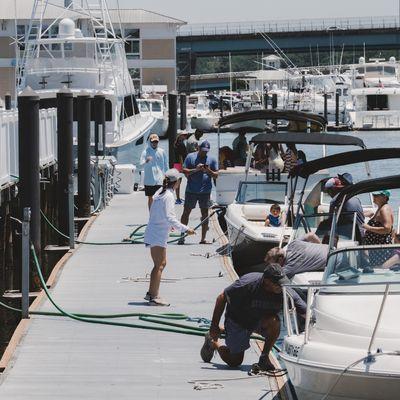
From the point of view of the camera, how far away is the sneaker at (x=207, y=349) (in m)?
12.3

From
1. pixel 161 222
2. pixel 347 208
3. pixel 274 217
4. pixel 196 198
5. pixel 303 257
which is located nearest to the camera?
pixel 303 257

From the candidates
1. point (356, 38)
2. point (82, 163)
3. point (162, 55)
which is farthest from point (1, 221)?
point (356, 38)

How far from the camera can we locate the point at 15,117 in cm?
2784

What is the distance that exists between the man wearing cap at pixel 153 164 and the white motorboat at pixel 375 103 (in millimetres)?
57211

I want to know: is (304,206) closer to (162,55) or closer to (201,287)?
(201,287)

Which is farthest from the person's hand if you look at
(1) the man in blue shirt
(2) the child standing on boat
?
(1) the man in blue shirt

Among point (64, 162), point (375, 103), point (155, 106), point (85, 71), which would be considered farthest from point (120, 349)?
point (375, 103)

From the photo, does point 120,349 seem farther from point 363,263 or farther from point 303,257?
point 363,263

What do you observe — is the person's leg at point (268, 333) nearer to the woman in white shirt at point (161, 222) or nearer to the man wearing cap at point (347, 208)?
the man wearing cap at point (347, 208)

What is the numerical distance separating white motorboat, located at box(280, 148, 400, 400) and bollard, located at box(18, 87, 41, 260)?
792 cm

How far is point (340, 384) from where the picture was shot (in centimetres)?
996

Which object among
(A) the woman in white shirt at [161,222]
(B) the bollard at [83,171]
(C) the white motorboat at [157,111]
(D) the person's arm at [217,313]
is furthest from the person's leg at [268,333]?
(C) the white motorboat at [157,111]

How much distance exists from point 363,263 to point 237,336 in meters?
1.37

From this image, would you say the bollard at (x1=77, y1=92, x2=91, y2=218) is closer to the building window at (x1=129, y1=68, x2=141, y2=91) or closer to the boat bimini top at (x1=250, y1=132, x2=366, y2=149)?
the boat bimini top at (x1=250, y1=132, x2=366, y2=149)
